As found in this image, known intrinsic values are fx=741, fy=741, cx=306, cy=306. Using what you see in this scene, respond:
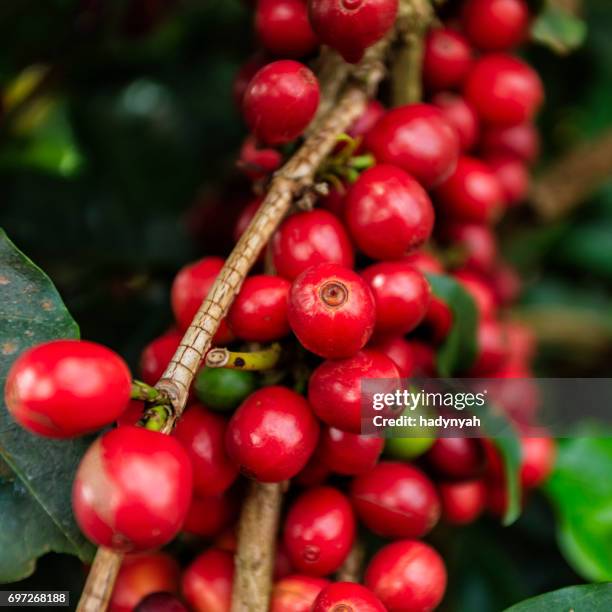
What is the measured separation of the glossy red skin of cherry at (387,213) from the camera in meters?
0.80

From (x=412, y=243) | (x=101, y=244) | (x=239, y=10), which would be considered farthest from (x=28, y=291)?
(x=239, y=10)

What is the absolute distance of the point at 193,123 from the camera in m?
1.57

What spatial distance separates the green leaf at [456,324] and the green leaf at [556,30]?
1.35ft

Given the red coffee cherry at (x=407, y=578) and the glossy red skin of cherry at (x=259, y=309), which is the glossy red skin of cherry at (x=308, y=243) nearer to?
the glossy red skin of cherry at (x=259, y=309)

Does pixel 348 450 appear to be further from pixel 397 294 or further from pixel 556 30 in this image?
pixel 556 30

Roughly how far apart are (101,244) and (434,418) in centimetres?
79

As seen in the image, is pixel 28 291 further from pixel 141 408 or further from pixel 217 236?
pixel 217 236

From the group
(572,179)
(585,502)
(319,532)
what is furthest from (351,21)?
(572,179)

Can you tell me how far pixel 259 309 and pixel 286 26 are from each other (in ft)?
1.18

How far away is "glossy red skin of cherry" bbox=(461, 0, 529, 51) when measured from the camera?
1.09 m

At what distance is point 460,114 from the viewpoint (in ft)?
3.67

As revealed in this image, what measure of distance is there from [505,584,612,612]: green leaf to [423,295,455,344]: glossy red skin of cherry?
354 millimetres

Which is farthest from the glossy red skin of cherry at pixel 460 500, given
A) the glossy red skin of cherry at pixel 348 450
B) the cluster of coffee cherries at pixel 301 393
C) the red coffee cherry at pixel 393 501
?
the glossy red skin of cherry at pixel 348 450

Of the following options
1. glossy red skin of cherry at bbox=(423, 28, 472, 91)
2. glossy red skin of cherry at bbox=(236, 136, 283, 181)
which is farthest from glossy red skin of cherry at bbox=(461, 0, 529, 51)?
glossy red skin of cherry at bbox=(236, 136, 283, 181)
